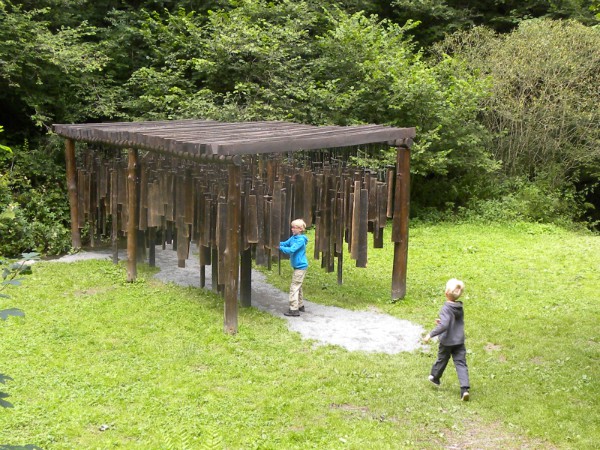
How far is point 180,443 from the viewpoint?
228 inches

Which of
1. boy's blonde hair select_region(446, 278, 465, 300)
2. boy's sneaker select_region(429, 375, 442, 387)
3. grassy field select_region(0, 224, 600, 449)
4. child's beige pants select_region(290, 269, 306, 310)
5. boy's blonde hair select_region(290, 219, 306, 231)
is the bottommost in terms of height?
grassy field select_region(0, 224, 600, 449)

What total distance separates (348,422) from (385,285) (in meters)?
5.35

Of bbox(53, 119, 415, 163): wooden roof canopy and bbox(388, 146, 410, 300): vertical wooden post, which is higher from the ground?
bbox(53, 119, 415, 163): wooden roof canopy

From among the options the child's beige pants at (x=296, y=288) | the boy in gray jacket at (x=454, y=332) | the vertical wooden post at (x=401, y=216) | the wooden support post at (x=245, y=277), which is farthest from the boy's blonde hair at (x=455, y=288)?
the wooden support post at (x=245, y=277)

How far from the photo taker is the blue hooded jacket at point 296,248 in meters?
9.21

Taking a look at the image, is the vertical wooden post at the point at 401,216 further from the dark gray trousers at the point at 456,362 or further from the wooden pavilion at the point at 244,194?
the dark gray trousers at the point at 456,362

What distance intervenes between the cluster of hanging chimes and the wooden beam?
6.9 inches

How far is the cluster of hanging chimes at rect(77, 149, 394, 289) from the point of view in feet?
29.3

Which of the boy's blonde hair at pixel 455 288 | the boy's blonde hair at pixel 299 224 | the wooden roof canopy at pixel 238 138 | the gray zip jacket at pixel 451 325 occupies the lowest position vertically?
the gray zip jacket at pixel 451 325

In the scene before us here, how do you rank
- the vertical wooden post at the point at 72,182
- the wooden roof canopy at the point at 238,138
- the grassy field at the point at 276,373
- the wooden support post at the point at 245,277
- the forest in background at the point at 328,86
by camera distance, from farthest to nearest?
the forest in background at the point at 328,86 → the vertical wooden post at the point at 72,182 → the wooden support post at the point at 245,277 → the wooden roof canopy at the point at 238,138 → the grassy field at the point at 276,373

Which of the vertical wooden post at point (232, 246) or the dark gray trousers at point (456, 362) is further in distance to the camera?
the vertical wooden post at point (232, 246)

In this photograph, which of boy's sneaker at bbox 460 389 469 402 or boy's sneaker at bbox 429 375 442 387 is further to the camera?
boy's sneaker at bbox 429 375 442 387

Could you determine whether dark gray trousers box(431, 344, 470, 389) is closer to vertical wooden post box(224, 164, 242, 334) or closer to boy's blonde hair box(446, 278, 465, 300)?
boy's blonde hair box(446, 278, 465, 300)

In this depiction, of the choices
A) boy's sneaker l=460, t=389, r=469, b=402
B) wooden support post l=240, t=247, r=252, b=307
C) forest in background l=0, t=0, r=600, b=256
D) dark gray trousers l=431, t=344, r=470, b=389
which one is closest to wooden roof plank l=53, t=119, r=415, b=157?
wooden support post l=240, t=247, r=252, b=307
